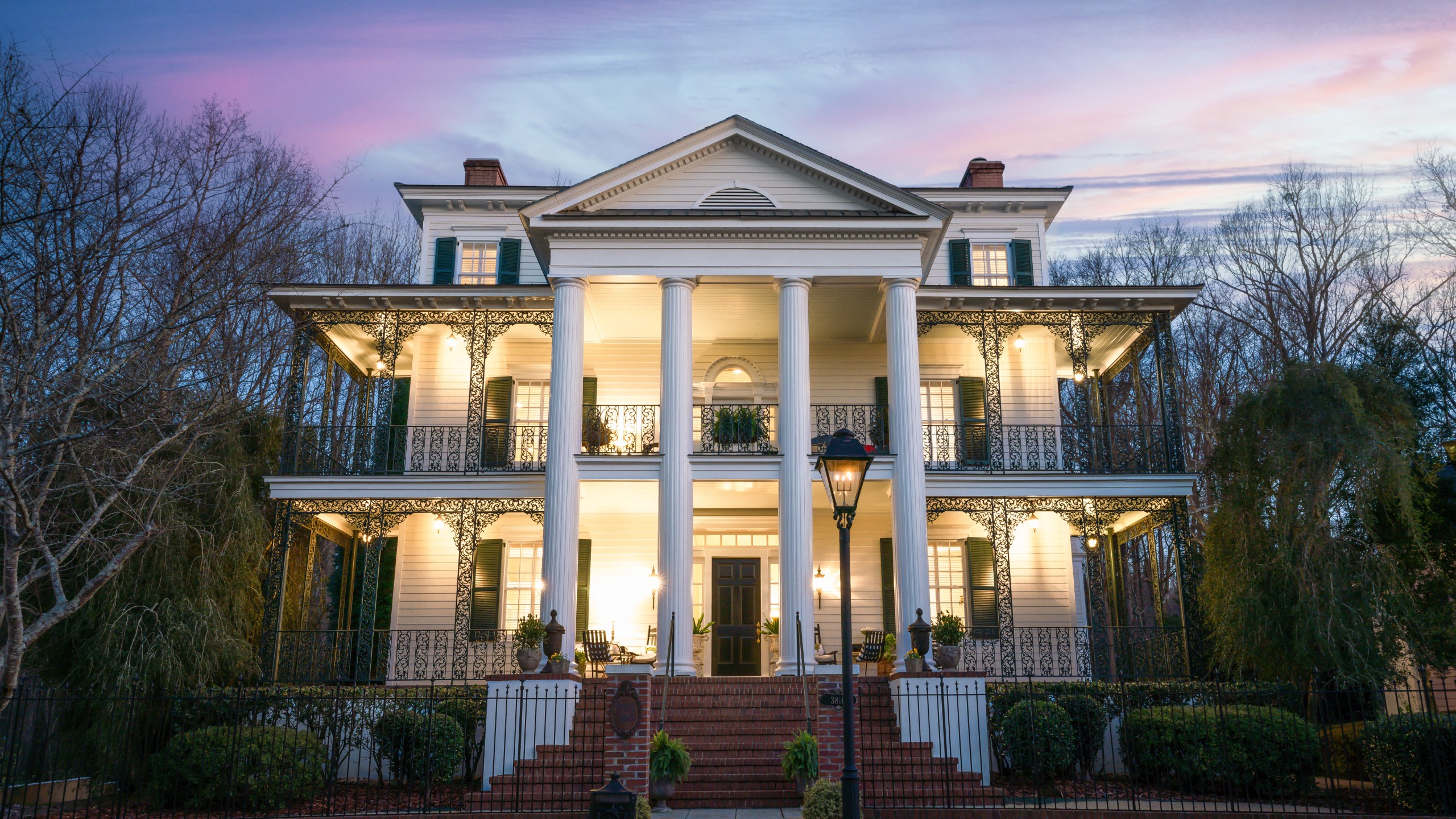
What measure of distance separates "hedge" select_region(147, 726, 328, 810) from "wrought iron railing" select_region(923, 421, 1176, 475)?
11280 millimetres

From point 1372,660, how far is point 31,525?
17478 millimetres

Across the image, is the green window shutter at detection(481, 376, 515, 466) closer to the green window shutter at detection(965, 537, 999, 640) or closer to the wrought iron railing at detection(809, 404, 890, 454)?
the wrought iron railing at detection(809, 404, 890, 454)

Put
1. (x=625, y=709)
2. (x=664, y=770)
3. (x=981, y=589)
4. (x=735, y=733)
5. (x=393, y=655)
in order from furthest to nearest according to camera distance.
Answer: (x=981, y=589) → (x=393, y=655) → (x=735, y=733) → (x=664, y=770) → (x=625, y=709)

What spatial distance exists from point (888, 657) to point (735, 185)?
8637mm

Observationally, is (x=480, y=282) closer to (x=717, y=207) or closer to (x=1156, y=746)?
(x=717, y=207)

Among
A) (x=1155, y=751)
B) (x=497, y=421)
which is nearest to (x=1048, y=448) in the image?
(x=1155, y=751)

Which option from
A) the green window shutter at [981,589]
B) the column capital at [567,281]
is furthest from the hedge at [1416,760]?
the column capital at [567,281]

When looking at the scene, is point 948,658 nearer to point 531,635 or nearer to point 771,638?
point 771,638

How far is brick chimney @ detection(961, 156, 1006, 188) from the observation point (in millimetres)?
23250

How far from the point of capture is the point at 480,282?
71.5 feet

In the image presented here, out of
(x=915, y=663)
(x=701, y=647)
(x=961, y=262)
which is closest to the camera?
(x=915, y=663)

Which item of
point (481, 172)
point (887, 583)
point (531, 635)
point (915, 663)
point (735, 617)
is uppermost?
point (481, 172)

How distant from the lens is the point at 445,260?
71.3 feet

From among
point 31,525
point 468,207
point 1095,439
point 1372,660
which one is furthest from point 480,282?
point 1372,660
